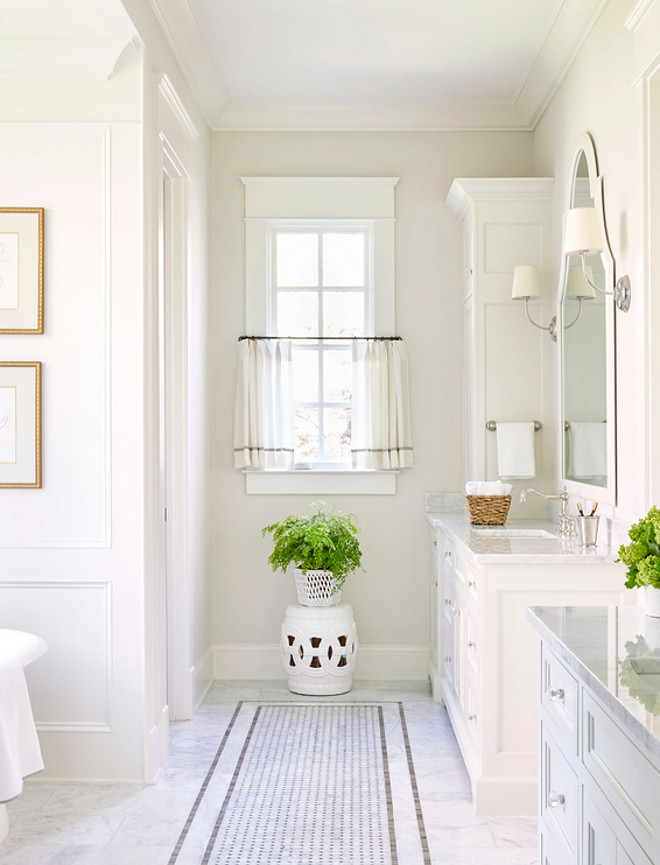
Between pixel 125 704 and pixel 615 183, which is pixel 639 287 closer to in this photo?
pixel 615 183

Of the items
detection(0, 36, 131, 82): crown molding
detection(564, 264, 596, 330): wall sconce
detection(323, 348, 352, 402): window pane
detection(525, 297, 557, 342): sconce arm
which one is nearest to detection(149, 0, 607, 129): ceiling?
detection(0, 36, 131, 82): crown molding

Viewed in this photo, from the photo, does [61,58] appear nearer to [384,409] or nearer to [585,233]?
[585,233]

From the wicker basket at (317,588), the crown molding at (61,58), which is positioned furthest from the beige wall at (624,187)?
the crown molding at (61,58)

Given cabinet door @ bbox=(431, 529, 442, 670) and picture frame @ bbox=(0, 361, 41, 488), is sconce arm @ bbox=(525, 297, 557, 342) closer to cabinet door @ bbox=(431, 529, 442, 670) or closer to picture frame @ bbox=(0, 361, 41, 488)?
cabinet door @ bbox=(431, 529, 442, 670)

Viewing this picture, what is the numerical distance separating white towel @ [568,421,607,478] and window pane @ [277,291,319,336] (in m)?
1.55

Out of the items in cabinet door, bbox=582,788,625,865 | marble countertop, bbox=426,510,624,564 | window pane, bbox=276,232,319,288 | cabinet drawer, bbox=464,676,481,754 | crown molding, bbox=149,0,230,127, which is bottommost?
cabinet drawer, bbox=464,676,481,754

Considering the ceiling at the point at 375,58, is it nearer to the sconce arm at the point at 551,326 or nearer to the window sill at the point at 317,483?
the sconce arm at the point at 551,326

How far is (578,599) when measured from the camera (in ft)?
9.39

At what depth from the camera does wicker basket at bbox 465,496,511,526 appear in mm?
3695

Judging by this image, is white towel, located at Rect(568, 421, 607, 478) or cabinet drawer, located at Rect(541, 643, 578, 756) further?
white towel, located at Rect(568, 421, 607, 478)

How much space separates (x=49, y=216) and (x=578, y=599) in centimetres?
230

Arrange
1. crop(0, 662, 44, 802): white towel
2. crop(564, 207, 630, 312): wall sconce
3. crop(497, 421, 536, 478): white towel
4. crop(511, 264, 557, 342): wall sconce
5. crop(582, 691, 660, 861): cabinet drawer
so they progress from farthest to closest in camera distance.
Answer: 1. crop(497, 421, 536, 478): white towel
2. crop(511, 264, 557, 342): wall sconce
3. crop(564, 207, 630, 312): wall sconce
4. crop(0, 662, 44, 802): white towel
5. crop(582, 691, 660, 861): cabinet drawer

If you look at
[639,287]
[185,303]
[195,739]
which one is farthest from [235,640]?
[639,287]

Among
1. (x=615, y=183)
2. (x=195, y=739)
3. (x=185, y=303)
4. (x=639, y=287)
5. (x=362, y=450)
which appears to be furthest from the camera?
(x=362, y=450)
